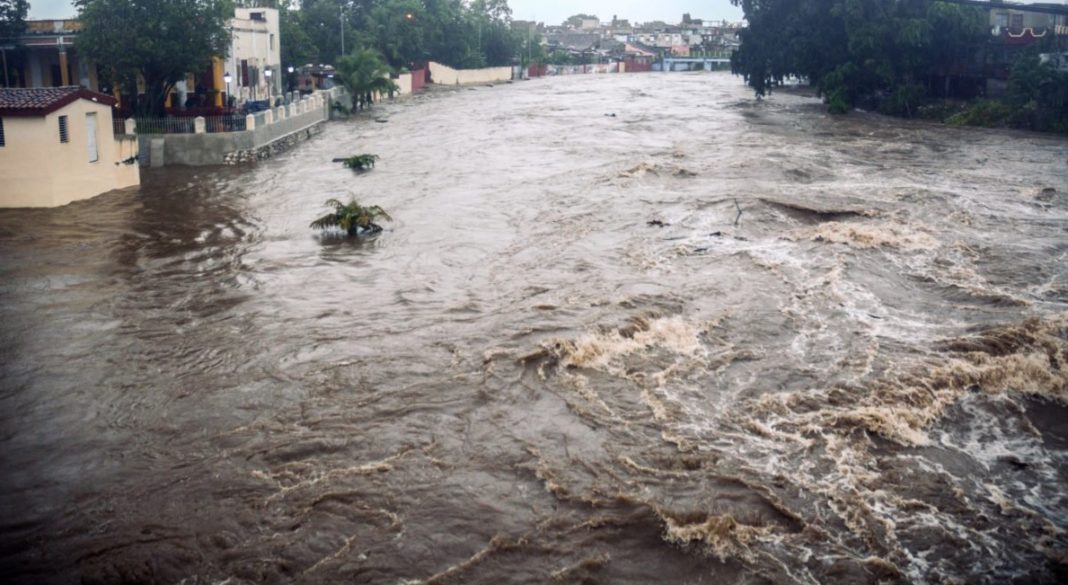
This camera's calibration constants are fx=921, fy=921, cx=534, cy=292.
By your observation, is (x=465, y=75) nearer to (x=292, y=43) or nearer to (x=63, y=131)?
(x=292, y=43)

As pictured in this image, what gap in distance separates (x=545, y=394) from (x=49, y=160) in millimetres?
15381

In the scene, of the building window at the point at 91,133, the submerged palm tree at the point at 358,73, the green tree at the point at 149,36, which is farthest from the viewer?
the submerged palm tree at the point at 358,73

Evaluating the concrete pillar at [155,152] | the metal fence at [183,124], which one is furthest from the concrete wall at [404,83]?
the concrete pillar at [155,152]

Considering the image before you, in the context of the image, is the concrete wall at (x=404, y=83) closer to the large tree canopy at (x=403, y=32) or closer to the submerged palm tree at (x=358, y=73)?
the large tree canopy at (x=403, y=32)

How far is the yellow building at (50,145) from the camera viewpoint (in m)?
19.5

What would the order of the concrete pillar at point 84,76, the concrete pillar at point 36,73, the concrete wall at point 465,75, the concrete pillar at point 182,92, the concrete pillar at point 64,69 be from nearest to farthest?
the concrete pillar at point 64,69 → the concrete pillar at point 84,76 → the concrete pillar at point 182,92 → the concrete pillar at point 36,73 → the concrete wall at point 465,75

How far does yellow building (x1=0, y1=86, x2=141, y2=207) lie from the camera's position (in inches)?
768

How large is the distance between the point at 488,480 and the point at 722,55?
12027 cm

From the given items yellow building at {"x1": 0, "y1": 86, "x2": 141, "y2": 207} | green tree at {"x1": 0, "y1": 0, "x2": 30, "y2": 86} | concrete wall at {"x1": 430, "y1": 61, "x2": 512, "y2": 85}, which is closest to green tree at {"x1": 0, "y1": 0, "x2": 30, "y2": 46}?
green tree at {"x1": 0, "y1": 0, "x2": 30, "y2": 86}

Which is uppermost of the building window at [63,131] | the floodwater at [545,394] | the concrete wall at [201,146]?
the building window at [63,131]

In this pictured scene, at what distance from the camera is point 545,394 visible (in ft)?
33.0

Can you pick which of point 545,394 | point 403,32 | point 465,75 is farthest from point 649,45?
point 545,394

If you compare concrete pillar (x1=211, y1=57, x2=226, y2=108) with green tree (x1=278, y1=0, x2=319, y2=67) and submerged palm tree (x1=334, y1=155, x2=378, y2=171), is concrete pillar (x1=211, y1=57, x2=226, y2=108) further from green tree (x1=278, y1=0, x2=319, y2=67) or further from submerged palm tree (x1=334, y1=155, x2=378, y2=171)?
green tree (x1=278, y1=0, x2=319, y2=67)

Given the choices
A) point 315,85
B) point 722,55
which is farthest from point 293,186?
point 722,55
